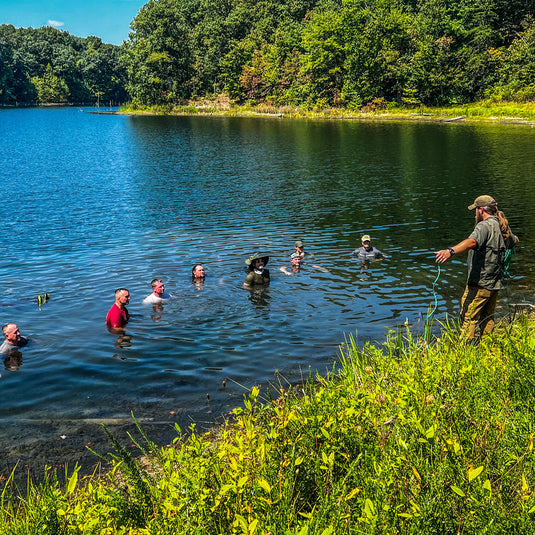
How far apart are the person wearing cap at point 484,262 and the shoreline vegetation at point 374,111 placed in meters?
75.8

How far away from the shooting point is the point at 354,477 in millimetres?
4977

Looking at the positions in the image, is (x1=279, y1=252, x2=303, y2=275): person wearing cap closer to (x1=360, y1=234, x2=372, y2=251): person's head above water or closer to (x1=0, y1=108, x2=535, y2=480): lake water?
(x1=0, y1=108, x2=535, y2=480): lake water

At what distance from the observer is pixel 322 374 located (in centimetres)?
1159

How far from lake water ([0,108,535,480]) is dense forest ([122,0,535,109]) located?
50.9 m

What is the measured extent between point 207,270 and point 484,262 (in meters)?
12.0

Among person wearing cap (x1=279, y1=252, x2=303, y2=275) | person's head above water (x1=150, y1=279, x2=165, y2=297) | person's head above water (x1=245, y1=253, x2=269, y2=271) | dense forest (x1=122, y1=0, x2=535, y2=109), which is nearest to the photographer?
person's head above water (x1=150, y1=279, x2=165, y2=297)

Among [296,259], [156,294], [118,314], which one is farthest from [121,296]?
[296,259]

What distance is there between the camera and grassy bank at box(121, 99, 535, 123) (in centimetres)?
8094

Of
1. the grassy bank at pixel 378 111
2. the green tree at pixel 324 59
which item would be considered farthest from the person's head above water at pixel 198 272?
the green tree at pixel 324 59

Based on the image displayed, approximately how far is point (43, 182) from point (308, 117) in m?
77.9

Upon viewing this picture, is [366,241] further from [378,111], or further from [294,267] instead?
[378,111]

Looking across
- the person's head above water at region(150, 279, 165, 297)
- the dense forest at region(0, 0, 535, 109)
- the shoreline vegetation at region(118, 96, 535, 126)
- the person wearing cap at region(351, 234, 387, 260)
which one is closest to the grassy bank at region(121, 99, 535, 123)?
the shoreline vegetation at region(118, 96, 535, 126)

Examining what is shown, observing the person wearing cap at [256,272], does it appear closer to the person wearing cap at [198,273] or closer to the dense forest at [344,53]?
the person wearing cap at [198,273]

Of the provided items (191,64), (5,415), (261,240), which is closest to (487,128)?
(261,240)
